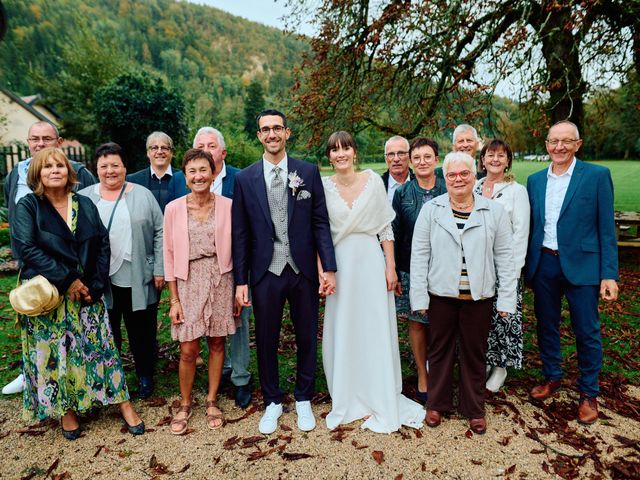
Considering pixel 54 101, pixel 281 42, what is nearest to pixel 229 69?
pixel 281 42

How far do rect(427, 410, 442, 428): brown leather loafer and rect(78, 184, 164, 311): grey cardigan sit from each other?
2.71 metres

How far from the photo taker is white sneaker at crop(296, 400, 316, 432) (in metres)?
3.64

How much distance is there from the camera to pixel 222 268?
362 cm

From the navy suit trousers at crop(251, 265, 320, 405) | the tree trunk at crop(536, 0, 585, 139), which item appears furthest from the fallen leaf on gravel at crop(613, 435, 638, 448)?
the tree trunk at crop(536, 0, 585, 139)

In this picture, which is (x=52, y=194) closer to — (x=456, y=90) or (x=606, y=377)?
(x=606, y=377)

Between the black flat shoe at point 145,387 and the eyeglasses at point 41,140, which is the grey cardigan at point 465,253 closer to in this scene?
the black flat shoe at point 145,387

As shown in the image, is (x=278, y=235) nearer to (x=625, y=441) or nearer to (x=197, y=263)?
(x=197, y=263)

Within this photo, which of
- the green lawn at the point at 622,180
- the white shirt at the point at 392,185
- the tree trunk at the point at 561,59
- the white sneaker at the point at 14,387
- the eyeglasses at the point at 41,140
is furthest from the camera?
the green lawn at the point at 622,180

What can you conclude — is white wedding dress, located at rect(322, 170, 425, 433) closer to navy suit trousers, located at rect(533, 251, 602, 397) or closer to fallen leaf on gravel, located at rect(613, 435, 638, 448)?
navy suit trousers, located at rect(533, 251, 602, 397)

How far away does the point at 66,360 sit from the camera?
3.42 metres

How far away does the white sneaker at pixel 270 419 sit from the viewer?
11.8 ft

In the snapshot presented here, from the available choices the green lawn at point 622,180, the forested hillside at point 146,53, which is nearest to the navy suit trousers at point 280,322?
the forested hillside at point 146,53

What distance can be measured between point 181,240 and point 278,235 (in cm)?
81

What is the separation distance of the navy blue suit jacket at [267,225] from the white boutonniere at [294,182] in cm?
3
